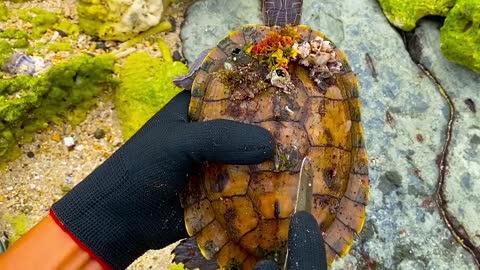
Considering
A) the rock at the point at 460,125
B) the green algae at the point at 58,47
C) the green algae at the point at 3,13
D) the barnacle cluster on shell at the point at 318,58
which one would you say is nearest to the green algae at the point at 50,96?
the green algae at the point at 58,47

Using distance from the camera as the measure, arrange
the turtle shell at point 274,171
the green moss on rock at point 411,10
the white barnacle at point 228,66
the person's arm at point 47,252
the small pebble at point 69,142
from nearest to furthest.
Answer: the person's arm at point 47,252 → the turtle shell at point 274,171 → the white barnacle at point 228,66 → the small pebble at point 69,142 → the green moss on rock at point 411,10

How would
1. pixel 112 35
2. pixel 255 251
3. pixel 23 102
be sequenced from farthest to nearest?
pixel 112 35 → pixel 23 102 → pixel 255 251

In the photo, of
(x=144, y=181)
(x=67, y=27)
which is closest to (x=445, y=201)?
(x=144, y=181)

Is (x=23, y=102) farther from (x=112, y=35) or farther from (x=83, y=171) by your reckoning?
(x=112, y=35)

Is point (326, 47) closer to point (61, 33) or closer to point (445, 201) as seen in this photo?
point (445, 201)

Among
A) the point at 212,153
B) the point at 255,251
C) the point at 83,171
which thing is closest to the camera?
the point at 212,153

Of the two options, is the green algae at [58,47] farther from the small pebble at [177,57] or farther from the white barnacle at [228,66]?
the white barnacle at [228,66]

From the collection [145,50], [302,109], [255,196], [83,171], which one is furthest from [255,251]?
[145,50]
